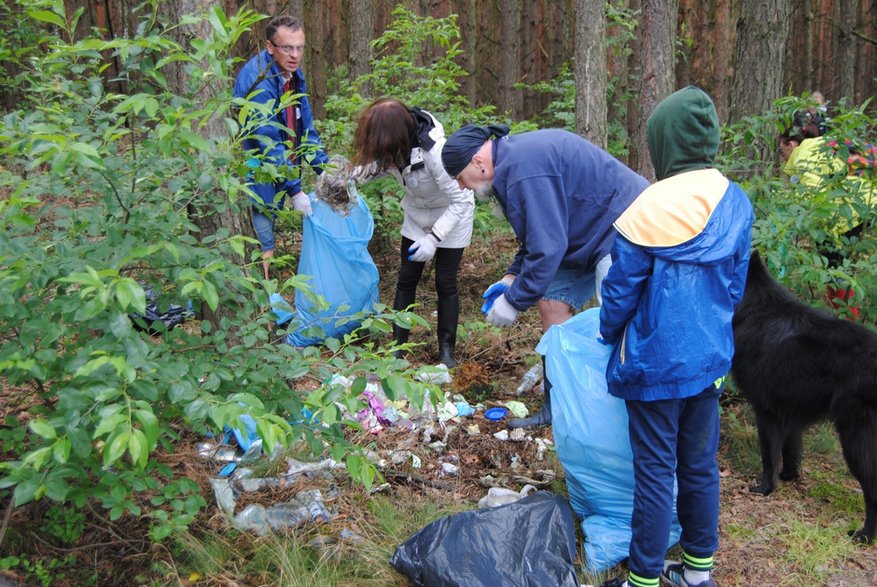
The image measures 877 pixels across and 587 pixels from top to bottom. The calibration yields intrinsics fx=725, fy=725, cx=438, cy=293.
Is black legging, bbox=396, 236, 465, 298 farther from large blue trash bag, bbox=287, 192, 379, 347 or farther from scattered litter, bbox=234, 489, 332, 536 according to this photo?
scattered litter, bbox=234, 489, 332, 536

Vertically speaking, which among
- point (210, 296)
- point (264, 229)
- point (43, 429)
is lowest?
point (264, 229)

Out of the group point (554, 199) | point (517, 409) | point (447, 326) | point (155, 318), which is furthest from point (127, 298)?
point (447, 326)

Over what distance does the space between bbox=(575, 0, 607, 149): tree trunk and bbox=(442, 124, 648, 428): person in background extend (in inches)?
114

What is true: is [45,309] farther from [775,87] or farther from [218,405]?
[775,87]

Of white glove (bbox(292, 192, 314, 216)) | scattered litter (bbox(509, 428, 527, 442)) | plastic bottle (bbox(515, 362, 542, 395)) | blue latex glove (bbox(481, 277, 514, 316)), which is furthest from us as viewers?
white glove (bbox(292, 192, 314, 216))

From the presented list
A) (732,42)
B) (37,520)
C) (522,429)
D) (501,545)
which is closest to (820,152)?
(522,429)

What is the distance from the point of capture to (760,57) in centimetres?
585

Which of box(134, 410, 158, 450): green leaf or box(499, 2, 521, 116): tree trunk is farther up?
box(499, 2, 521, 116): tree trunk

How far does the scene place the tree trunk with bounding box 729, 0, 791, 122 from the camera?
5.83 m

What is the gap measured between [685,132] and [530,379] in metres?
2.21

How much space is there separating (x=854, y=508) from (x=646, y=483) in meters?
1.43

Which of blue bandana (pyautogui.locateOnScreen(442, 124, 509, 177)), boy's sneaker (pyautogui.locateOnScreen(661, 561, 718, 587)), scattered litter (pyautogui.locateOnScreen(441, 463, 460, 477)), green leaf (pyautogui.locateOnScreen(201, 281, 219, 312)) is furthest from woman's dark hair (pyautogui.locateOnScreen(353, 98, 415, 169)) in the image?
boy's sneaker (pyautogui.locateOnScreen(661, 561, 718, 587))

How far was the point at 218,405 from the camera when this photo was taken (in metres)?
1.93

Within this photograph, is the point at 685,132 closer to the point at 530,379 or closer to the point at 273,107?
the point at 530,379
